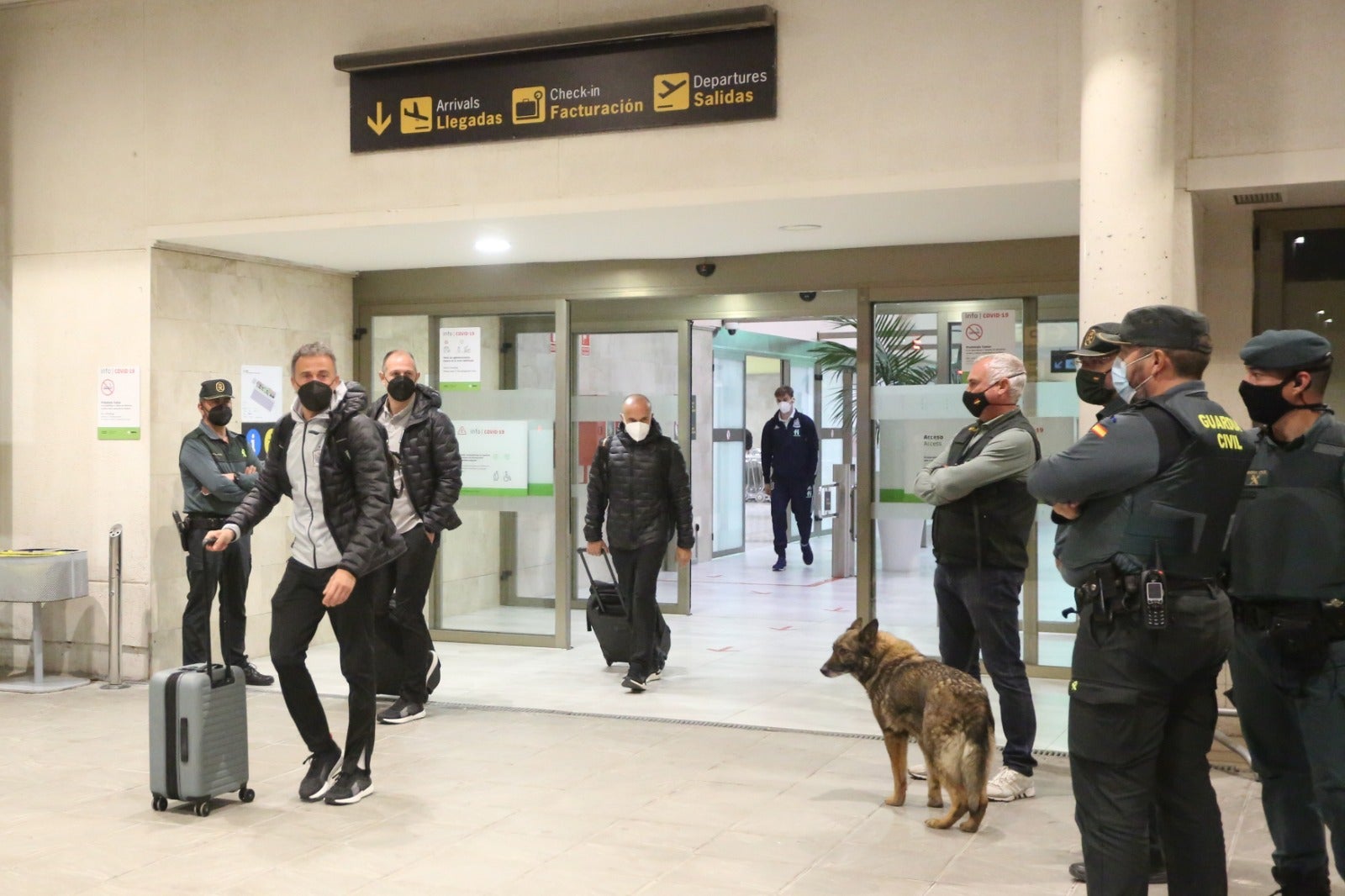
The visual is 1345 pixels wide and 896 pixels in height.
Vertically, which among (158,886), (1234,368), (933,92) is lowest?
(158,886)

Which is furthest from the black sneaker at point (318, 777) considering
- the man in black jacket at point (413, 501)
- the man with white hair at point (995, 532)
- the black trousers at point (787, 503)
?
the black trousers at point (787, 503)

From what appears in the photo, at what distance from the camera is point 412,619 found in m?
6.46

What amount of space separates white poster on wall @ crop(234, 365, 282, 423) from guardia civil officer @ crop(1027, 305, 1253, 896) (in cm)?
598

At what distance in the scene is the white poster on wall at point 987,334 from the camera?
7.40m

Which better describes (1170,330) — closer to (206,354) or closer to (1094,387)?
(1094,387)

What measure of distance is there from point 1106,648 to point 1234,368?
10.0 feet

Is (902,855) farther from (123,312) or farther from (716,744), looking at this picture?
Answer: (123,312)

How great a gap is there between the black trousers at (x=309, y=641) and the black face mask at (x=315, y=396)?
1.88 ft

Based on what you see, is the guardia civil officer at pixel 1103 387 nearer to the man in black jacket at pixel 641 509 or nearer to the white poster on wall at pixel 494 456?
the man in black jacket at pixel 641 509

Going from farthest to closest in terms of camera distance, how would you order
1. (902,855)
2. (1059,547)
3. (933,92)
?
(933,92), (902,855), (1059,547)

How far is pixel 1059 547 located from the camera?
3.45m

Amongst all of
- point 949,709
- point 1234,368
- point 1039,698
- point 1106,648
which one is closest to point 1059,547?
point 1106,648

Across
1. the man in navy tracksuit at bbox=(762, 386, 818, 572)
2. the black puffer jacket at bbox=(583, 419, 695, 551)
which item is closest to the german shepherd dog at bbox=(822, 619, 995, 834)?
the black puffer jacket at bbox=(583, 419, 695, 551)

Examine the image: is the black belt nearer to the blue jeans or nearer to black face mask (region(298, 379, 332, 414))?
the blue jeans
